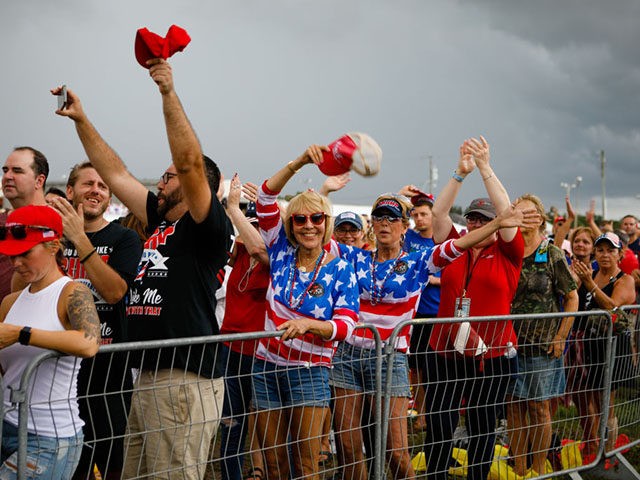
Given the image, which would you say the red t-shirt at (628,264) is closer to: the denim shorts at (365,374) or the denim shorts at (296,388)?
the denim shorts at (365,374)

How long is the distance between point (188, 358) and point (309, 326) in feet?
2.21

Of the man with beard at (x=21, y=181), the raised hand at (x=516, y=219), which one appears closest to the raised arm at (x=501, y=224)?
the raised hand at (x=516, y=219)

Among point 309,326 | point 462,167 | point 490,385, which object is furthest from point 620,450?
point 309,326

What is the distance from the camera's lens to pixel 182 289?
3.61m

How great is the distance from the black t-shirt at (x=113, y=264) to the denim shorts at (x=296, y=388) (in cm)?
85

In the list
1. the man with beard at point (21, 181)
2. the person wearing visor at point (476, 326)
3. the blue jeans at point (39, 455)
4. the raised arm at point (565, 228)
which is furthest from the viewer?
the raised arm at point (565, 228)

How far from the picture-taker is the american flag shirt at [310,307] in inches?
159

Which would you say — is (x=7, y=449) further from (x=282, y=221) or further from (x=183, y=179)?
(x=282, y=221)

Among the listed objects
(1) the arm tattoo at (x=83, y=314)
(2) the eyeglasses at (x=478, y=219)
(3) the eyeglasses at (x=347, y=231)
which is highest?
(2) the eyeglasses at (x=478, y=219)

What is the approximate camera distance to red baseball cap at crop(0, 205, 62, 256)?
3191mm

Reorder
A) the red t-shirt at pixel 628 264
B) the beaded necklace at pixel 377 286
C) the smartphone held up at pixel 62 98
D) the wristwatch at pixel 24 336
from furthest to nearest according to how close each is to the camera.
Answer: the red t-shirt at pixel 628 264
the beaded necklace at pixel 377 286
the smartphone held up at pixel 62 98
the wristwatch at pixel 24 336

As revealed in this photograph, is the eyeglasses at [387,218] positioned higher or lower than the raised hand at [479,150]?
lower

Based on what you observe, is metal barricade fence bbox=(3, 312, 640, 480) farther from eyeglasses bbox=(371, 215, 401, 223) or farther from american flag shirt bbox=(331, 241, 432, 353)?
eyeglasses bbox=(371, 215, 401, 223)

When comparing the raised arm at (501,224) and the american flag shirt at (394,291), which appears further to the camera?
the american flag shirt at (394,291)
